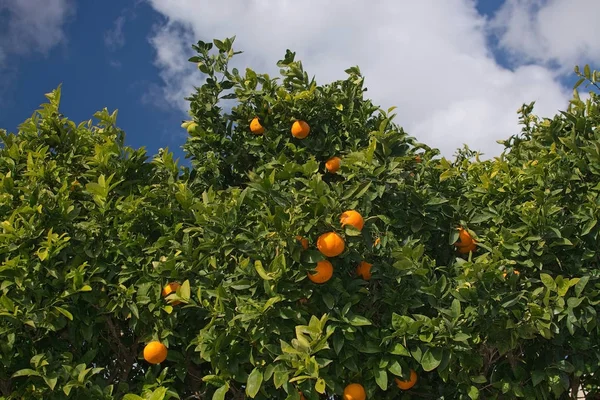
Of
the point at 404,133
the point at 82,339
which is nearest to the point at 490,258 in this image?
the point at 404,133

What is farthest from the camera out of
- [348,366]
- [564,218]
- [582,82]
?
[582,82]

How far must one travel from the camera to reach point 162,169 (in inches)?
144

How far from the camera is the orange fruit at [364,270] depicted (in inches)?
120

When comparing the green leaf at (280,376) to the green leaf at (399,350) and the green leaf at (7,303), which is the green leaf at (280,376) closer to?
the green leaf at (399,350)

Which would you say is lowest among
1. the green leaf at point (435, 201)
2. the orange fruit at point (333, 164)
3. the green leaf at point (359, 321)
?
the green leaf at point (359, 321)

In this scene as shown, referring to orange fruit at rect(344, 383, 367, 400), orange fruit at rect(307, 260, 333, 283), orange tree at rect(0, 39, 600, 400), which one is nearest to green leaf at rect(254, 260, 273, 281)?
orange tree at rect(0, 39, 600, 400)

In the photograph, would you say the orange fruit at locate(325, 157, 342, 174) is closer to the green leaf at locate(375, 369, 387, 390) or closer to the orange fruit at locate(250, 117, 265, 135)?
the orange fruit at locate(250, 117, 265, 135)

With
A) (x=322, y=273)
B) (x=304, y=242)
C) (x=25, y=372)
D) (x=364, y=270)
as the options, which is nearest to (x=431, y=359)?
(x=364, y=270)

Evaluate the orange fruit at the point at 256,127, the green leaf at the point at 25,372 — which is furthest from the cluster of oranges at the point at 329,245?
the green leaf at the point at 25,372

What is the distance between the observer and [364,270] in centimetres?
306

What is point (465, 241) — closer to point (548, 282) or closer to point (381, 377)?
point (548, 282)

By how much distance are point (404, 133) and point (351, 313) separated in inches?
46.3

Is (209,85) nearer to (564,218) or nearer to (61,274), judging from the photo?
(61,274)

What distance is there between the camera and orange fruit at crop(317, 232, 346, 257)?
269 cm
